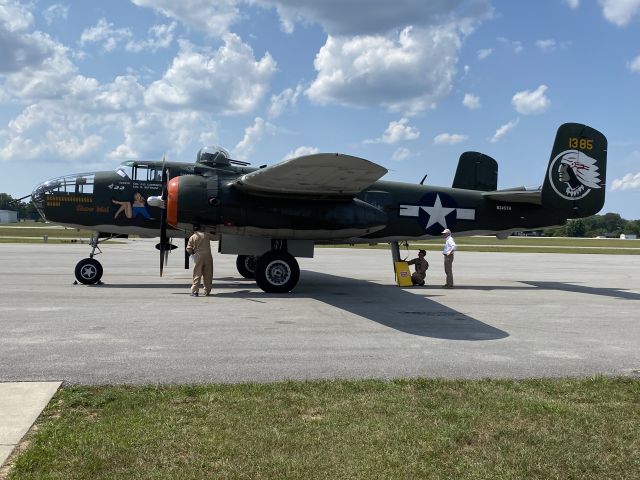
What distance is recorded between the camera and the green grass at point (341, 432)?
380 centimetres

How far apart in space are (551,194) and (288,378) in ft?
46.5

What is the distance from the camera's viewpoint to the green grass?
12.5 feet

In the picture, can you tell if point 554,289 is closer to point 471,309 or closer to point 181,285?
point 471,309

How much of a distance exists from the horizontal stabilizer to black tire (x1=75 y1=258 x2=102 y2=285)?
1202cm

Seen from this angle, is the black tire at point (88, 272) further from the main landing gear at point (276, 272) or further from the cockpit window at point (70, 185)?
the main landing gear at point (276, 272)

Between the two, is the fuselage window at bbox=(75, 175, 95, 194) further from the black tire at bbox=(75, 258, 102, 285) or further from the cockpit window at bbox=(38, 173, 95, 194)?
the black tire at bbox=(75, 258, 102, 285)

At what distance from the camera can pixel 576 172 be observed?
57.4ft

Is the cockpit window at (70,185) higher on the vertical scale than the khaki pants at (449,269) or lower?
higher

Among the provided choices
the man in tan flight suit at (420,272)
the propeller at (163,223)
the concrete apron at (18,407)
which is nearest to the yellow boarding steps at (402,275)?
the man in tan flight suit at (420,272)

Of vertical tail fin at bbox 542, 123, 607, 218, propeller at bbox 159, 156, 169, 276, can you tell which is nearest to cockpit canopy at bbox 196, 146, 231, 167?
propeller at bbox 159, 156, 169, 276

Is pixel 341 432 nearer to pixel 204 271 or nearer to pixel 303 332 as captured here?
pixel 303 332

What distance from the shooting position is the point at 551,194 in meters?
17.6

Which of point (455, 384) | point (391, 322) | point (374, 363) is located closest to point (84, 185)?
point (391, 322)

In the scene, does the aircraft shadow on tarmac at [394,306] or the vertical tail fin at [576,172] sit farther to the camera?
the vertical tail fin at [576,172]
